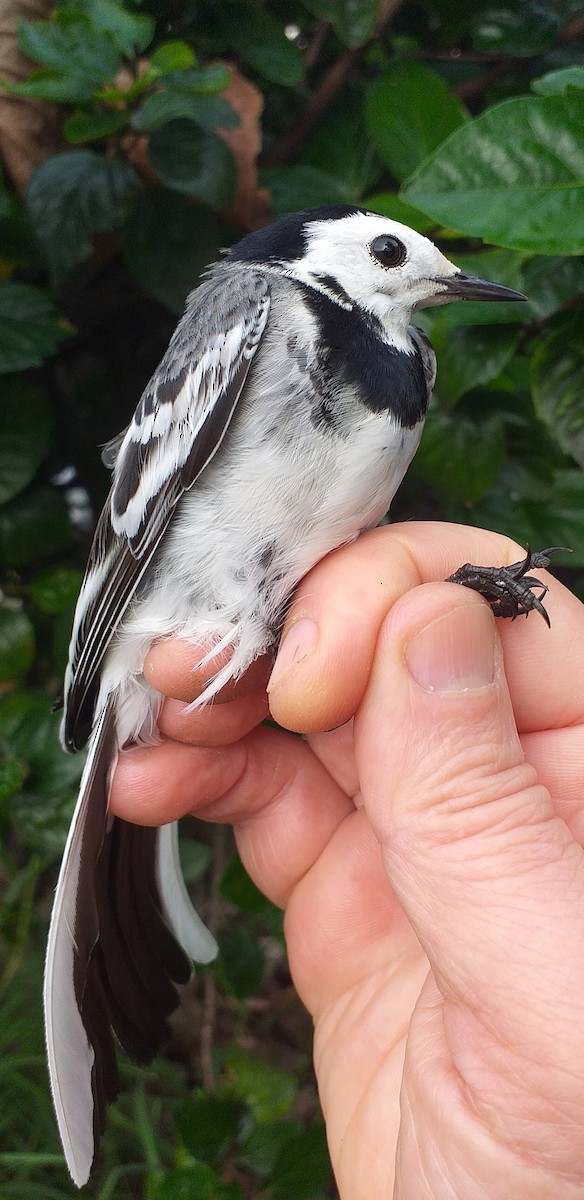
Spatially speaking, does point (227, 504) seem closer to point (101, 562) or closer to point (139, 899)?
point (101, 562)

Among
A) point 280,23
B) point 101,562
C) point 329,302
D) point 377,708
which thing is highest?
point 280,23

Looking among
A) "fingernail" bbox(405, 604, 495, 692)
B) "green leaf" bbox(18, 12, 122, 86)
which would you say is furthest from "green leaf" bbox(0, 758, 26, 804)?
"green leaf" bbox(18, 12, 122, 86)

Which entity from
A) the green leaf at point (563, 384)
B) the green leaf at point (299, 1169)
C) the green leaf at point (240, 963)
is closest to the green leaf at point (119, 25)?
the green leaf at point (563, 384)

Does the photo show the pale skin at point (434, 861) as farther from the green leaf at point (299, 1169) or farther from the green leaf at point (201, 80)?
the green leaf at point (201, 80)

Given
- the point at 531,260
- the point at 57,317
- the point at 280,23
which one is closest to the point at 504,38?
the point at 280,23

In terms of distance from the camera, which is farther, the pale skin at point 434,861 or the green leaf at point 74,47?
the green leaf at point 74,47

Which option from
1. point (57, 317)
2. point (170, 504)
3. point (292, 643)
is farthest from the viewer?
point (57, 317)

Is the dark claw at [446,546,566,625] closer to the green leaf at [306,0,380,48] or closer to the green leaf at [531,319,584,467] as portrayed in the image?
the green leaf at [531,319,584,467]

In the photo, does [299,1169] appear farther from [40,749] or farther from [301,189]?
[301,189]
